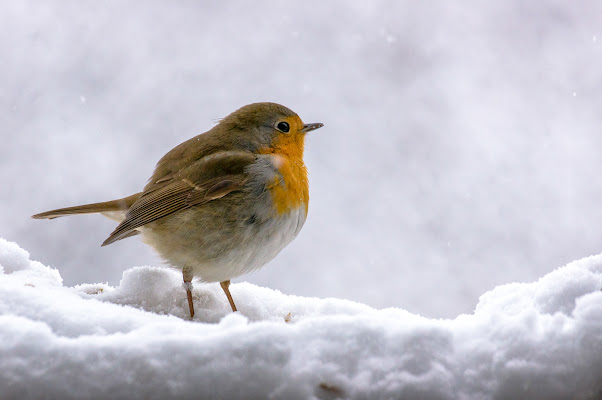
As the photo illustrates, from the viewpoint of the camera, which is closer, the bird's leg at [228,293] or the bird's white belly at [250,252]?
the bird's leg at [228,293]

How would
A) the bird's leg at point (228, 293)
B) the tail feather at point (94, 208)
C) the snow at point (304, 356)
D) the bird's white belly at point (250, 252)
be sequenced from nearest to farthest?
the snow at point (304, 356), the bird's leg at point (228, 293), the bird's white belly at point (250, 252), the tail feather at point (94, 208)

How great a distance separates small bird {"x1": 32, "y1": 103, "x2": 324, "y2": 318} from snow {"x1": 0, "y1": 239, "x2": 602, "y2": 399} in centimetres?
88

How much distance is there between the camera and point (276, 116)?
2482mm

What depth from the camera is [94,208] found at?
2492mm

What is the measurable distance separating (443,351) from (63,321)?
27.8 inches

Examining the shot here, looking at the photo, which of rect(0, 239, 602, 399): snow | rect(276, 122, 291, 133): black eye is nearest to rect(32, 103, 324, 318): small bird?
rect(276, 122, 291, 133): black eye

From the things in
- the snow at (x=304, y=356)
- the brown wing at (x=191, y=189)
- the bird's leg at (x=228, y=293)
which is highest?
the brown wing at (x=191, y=189)

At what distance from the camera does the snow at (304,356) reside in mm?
904

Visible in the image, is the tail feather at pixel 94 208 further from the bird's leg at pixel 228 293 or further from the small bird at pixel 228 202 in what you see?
the bird's leg at pixel 228 293

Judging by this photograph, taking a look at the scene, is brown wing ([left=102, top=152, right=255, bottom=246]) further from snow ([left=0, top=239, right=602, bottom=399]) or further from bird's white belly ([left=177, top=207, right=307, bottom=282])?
snow ([left=0, top=239, right=602, bottom=399])

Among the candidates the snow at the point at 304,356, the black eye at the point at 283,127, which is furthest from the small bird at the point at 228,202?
the snow at the point at 304,356

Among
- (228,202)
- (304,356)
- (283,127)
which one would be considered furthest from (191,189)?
(304,356)

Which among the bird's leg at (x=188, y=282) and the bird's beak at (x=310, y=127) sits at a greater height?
the bird's beak at (x=310, y=127)

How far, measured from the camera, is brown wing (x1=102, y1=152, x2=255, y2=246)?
2162mm
